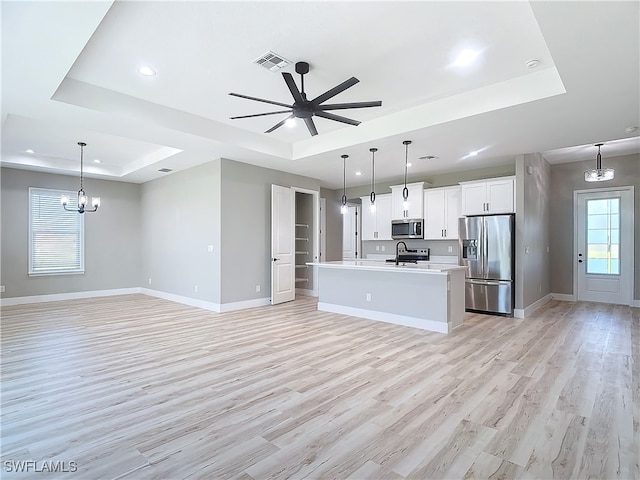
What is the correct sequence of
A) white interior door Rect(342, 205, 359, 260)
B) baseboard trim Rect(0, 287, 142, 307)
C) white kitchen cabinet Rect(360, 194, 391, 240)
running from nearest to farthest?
baseboard trim Rect(0, 287, 142, 307)
white kitchen cabinet Rect(360, 194, 391, 240)
white interior door Rect(342, 205, 359, 260)

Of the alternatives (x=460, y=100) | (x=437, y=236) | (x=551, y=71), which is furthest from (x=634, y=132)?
(x=437, y=236)

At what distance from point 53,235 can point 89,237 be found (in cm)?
65

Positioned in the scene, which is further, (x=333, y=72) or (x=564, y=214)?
(x=564, y=214)

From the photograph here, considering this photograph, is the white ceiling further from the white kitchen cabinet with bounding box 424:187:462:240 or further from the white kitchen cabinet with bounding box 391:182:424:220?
the white kitchen cabinet with bounding box 391:182:424:220

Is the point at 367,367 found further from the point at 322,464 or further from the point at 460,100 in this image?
the point at 460,100

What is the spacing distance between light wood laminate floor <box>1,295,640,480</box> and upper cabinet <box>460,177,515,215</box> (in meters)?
2.22

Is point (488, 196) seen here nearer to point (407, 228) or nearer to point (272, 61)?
point (407, 228)

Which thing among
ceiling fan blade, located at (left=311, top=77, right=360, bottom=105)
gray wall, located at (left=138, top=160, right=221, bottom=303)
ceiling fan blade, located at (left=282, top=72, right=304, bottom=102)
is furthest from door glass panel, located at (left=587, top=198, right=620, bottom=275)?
gray wall, located at (left=138, top=160, right=221, bottom=303)

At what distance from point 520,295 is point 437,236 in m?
1.95

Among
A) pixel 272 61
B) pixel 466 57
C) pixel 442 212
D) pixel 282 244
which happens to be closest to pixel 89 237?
pixel 282 244

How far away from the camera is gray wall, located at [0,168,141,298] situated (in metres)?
6.68

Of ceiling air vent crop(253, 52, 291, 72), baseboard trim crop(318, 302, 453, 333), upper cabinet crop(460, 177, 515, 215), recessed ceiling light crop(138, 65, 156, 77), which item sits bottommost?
baseboard trim crop(318, 302, 453, 333)

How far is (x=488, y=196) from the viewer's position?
6070mm

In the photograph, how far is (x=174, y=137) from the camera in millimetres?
4621
